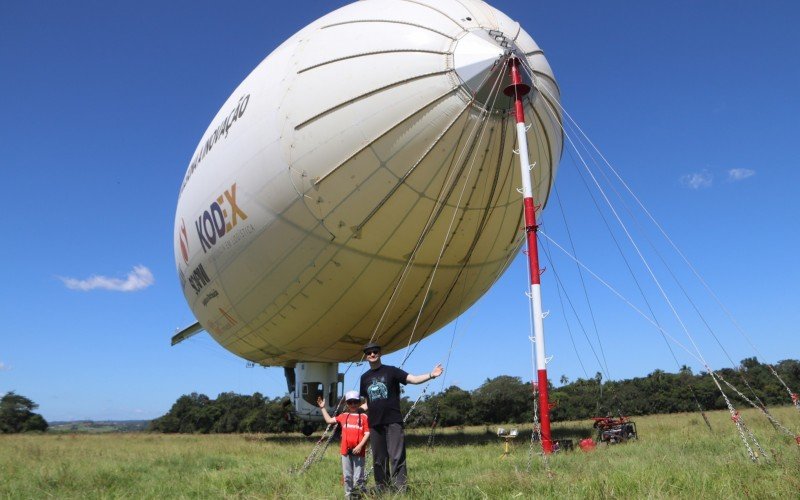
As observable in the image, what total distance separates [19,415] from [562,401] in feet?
164

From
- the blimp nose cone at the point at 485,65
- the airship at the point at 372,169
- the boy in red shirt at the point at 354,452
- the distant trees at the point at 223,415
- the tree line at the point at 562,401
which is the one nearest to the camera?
the boy in red shirt at the point at 354,452

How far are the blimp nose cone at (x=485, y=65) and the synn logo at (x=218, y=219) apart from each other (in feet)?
15.2

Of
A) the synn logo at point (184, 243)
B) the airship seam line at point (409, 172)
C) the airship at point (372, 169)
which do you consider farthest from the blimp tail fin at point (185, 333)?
the airship seam line at point (409, 172)

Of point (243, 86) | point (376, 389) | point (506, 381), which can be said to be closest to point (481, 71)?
point (376, 389)

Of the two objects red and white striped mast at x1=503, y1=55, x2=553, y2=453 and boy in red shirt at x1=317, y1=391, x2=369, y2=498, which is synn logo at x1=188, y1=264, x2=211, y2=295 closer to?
boy in red shirt at x1=317, y1=391, x2=369, y2=498

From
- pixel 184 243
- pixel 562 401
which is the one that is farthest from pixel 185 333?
pixel 562 401

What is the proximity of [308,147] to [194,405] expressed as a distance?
198 feet

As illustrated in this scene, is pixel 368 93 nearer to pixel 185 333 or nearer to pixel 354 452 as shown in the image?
pixel 354 452

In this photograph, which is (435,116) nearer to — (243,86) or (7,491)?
(243,86)

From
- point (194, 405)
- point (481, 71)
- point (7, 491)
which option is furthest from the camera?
point (194, 405)

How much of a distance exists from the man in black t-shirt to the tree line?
1210 inches

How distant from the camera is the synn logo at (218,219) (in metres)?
9.93

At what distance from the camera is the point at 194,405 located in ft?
201

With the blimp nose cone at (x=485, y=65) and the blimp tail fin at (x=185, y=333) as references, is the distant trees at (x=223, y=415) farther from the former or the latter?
the blimp nose cone at (x=485, y=65)
